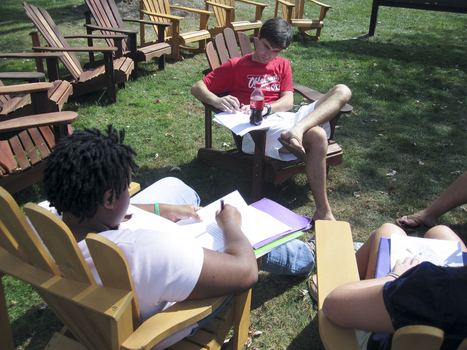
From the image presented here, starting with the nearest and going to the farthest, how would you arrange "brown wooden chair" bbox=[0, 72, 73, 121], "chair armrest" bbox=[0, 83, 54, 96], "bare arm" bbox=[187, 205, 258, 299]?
1. "bare arm" bbox=[187, 205, 258, 299]
2. "chair armrest" bbox=[0, 83, 54, 96]
3. "brown wooden chair" bbox=[0, 72, 73, 121]

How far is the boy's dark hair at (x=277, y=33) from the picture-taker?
341 cm

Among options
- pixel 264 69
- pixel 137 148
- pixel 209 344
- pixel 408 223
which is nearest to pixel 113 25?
pixel 137 148

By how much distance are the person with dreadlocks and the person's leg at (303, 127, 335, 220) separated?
5.90 ft

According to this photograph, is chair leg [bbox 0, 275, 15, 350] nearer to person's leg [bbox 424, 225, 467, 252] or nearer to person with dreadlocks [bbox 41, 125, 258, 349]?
person with dreadlocks [bbox 41, 125, 258, 349]

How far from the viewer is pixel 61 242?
1141 mm

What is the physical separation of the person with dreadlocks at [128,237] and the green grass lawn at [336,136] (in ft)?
3.57

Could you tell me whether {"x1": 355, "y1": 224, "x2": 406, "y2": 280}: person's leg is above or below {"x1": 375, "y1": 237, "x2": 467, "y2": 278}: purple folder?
below

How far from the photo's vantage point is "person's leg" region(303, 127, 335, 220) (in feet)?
10.2

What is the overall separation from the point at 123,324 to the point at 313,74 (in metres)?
6.35

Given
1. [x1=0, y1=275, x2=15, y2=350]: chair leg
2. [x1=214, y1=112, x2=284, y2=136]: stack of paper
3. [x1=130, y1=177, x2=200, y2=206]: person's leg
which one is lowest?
[x1=0, y1=275, x2=15, y2=350]: chair leg

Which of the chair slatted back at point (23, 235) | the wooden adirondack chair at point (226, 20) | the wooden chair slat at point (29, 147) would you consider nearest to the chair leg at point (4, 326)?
the chair slatted back at point (23, 235)

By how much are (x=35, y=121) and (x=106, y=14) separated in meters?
4.41

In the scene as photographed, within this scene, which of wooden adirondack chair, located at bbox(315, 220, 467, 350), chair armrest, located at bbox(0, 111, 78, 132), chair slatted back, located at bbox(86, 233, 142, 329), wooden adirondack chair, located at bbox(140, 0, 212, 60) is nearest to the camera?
wooden adirondack chair, located at bbox(315, 220, 467, 350)

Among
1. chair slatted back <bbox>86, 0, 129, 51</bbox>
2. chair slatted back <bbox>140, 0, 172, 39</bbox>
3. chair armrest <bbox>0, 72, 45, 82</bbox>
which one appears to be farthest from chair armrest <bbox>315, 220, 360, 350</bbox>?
chair slatted back <bbox>140, 0, 172, 39</bbox>
